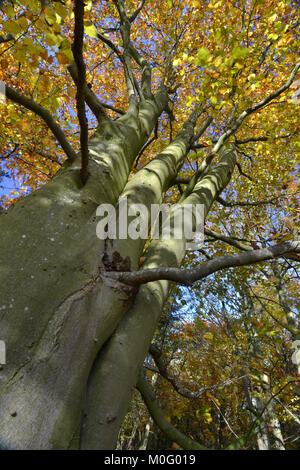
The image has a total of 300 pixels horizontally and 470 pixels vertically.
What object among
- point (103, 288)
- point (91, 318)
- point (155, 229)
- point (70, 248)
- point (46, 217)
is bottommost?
point (91, 318)

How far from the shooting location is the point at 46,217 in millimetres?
1605

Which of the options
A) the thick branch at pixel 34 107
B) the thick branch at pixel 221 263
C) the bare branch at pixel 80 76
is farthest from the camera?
the thick branch at pixel 34 107

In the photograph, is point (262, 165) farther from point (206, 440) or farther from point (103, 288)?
point (206, 440)

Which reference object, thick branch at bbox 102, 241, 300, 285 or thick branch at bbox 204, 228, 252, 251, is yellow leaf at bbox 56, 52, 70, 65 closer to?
thick branch at bbox 102, 241, 300, 285

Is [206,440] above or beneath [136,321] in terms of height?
beneath

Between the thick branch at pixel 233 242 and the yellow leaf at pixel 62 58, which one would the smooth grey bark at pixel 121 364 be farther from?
the yellow leaf at pixel 62 58

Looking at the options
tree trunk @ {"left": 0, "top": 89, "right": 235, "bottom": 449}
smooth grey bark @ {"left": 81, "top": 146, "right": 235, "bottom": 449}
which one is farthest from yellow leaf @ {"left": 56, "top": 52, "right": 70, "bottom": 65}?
smooth grey bark @ {"left": 81, "top": 146, "right": 235, "bottom": 449}

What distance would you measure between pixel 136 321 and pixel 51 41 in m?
2.28

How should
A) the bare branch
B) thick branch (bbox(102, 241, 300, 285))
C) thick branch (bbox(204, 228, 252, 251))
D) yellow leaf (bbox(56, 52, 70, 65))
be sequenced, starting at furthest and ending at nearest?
thick branch (bbox(204, 228, 252, 251)) → yellow leaf (bbox(56, 52, 70, 65)) → thick branch (bbox(102, 241, 300, 285)) → the bare branch

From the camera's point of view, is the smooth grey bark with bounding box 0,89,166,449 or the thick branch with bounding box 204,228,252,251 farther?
the thick branch with bounding box 204,228,252,251

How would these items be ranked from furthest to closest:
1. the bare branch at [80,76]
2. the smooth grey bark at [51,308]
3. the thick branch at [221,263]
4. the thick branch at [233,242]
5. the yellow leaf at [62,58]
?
the thick branch at [233,242]
the yellow leaf at [62,58]
the thick branch at [221,263]
the bare branch at [80,76]
the smooth grey bark at [51,308]

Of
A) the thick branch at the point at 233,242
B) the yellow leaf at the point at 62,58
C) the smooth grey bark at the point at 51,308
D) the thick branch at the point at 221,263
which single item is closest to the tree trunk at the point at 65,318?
the smooth grey bark at the point at 51,308
